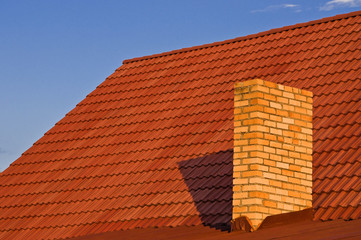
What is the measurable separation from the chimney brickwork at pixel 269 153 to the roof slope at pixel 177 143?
395 millimetres

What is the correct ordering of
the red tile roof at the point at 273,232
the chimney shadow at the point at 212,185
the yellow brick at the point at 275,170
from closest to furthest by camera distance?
the red tile roof at the point at 273,232 < the yellow brick at the point at 275,170 < the chimney shadow at the point at 212,185

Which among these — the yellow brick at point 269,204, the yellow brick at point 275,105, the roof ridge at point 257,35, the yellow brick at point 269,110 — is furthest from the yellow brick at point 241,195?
the roof ridge at point 257,35

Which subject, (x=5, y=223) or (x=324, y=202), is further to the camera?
(x=5, y=223)

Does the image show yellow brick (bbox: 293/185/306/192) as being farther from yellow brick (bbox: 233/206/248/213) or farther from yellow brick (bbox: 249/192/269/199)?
yellow brick (bbox: 233/206/248/213)

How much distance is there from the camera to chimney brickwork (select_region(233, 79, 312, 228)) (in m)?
8.88

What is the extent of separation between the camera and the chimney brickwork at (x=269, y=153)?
29.1ft

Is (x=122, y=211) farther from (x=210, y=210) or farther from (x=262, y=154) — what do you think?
(x=262, y=154)

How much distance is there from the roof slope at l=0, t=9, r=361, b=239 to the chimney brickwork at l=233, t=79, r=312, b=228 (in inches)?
15.6

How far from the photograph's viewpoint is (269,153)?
905cm

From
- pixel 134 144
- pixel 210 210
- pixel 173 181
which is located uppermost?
pixel 134 144

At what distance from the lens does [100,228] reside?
1109 centimetres

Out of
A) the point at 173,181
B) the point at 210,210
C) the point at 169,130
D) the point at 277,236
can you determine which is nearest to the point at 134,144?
the point at 169,130

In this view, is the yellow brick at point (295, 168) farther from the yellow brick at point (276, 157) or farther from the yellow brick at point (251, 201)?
the yellow brick at point (251, 201)

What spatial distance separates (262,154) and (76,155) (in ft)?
18.3
